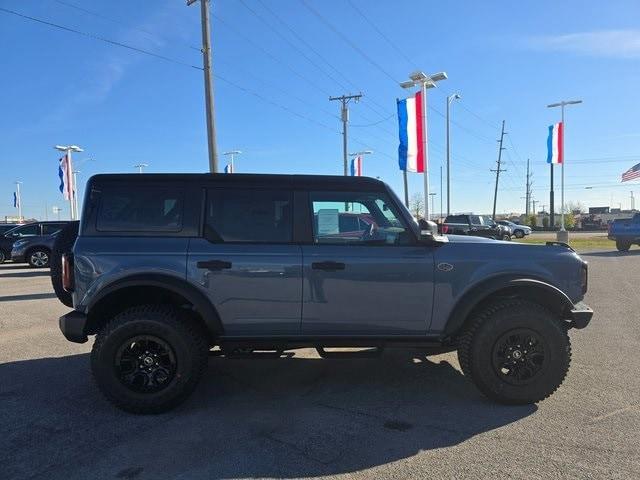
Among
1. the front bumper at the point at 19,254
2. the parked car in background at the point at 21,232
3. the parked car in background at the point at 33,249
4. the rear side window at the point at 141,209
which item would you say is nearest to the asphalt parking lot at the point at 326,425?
the rear side window at the point at 141,209

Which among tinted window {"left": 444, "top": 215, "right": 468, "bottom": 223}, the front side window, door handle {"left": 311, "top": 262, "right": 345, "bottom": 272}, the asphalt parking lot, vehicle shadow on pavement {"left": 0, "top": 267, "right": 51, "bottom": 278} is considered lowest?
the asphalt parking lot

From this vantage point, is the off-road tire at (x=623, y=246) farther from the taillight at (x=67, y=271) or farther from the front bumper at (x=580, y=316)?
the taillight at (x=67, y=271)

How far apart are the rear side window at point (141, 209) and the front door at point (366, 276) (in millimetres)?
1154

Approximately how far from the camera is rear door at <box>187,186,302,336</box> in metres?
4.25

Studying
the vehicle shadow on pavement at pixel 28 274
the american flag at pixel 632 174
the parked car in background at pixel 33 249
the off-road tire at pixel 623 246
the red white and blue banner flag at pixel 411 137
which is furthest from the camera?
the american flag at pixel 632 174

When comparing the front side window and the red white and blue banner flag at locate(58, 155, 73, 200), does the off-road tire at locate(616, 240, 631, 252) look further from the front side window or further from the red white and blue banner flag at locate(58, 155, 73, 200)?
the red white and blue banner flag at locate(58, 155, 73, 200)

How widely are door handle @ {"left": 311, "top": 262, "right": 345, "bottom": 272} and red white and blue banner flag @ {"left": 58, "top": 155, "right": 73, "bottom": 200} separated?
34.8 m

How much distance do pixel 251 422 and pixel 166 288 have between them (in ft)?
4.16

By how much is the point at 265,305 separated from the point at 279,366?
152 cm

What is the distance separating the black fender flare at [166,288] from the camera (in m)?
4.21

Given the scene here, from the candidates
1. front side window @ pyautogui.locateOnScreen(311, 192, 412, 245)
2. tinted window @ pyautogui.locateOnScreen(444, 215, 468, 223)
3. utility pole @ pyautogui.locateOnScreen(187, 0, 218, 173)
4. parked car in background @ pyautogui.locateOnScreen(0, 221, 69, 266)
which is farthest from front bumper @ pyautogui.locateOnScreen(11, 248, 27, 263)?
tinted window @ pyautogui.locateOnScreen(444, 215, 468, 223)

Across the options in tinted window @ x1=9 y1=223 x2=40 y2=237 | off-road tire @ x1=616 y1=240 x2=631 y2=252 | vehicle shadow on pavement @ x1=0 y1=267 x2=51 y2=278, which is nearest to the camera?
vehicle shadow on pavement @ x1=0 y1=267 x2=51 y2=278

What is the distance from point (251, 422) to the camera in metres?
4.09

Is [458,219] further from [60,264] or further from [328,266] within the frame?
[60,264]
